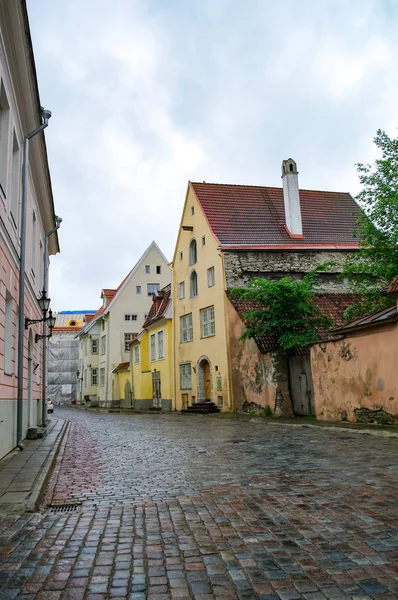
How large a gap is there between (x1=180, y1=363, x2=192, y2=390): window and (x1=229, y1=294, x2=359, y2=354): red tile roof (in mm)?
7504

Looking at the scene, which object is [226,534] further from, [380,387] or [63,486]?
[380,387]

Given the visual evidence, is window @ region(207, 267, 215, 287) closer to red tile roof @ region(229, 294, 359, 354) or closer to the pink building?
red tile roof @ region(229, 294, 359, 354)

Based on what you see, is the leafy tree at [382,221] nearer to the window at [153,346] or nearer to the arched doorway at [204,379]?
the arched doorway at [204,379]

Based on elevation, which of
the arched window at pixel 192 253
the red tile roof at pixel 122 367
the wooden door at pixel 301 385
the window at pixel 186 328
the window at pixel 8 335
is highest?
the arched window at pixel 192 253

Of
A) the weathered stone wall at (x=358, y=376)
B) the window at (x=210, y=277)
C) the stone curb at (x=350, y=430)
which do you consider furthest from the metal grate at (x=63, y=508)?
the window at (x=210, y=277)

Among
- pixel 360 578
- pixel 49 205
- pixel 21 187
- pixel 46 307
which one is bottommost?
pixel 360 578

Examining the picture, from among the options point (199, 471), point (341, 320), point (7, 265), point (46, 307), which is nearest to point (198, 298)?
point (341, 320)

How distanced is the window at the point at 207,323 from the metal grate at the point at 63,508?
22.3 metres

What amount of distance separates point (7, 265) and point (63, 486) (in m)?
5.20

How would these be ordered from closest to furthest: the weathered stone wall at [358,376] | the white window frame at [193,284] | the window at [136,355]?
the weathered stone wall at [358,376] < the white window frame at [193,284] < the window at [136,355]

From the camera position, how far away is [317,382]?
57.7ft

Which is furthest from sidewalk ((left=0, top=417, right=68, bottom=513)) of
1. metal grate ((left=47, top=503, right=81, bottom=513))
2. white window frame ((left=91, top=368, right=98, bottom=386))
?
white window frame ((left=91, top=368, right=98, bottom=386))

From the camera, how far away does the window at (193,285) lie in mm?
31350

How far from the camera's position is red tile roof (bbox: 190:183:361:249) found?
2912cm
